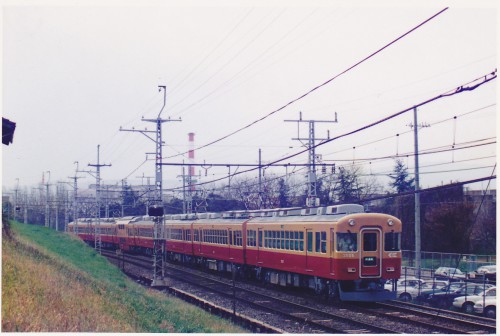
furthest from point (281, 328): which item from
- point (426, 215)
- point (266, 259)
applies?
point (426, 215)

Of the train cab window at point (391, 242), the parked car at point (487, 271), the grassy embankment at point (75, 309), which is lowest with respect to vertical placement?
the parked car at point (487, 271)

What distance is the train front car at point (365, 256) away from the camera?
16109mm

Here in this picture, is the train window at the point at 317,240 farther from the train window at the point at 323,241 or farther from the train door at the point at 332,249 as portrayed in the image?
the train door at the point at 332,249

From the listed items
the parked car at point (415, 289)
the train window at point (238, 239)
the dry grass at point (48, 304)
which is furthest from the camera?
the train window at point (238, 239)

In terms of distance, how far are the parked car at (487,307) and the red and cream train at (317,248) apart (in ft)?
7.30

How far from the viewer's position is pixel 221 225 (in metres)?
26.5

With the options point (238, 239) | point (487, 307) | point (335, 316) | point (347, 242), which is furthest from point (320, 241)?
point (238, 239)

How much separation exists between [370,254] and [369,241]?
0.34 m

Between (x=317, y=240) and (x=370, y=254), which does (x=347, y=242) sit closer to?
(x=370, y=254)

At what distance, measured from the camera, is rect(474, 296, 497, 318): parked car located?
1594 centimetres

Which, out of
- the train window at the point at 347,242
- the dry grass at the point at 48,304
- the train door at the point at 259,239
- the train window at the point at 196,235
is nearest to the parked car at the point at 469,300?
the train window at the point at 347,242

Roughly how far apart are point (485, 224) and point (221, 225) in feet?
34.9

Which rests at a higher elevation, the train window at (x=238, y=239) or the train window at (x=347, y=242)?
the train window at (x=347, y=242)

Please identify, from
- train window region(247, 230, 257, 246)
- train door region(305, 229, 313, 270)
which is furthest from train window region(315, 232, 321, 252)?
train window region(247, 230, 257, 246)
